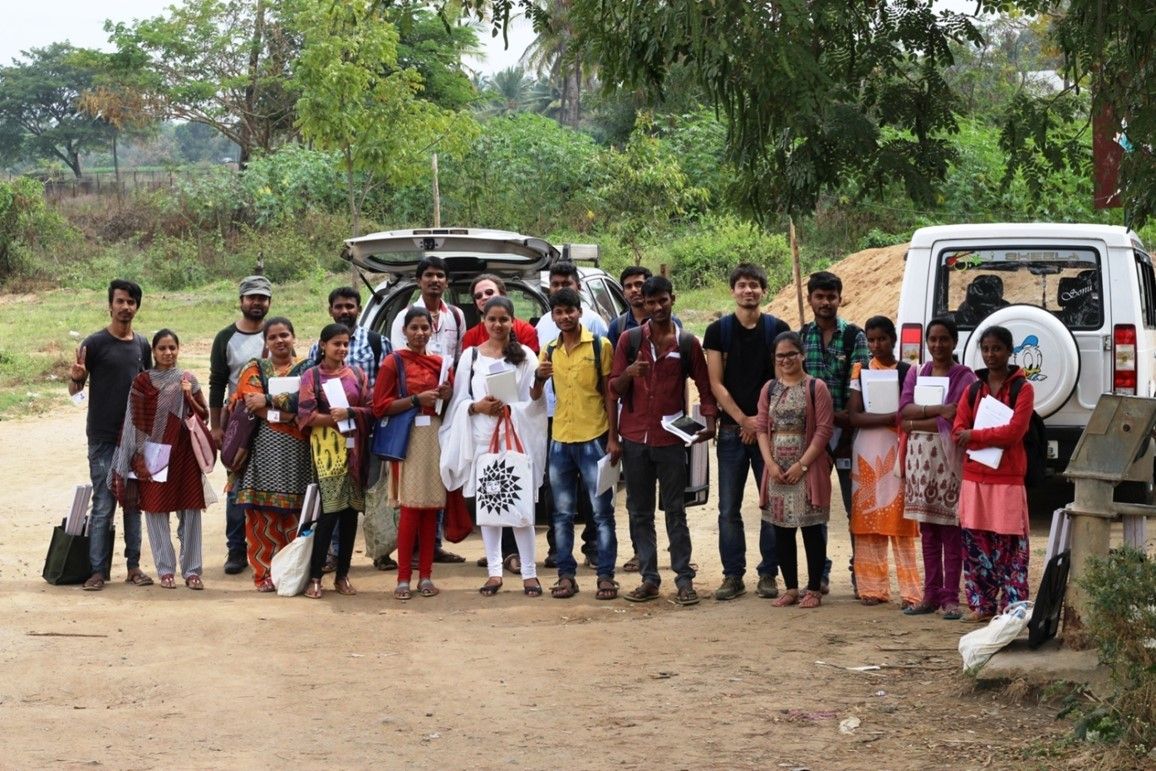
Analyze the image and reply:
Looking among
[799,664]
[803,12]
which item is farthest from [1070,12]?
[799,664]

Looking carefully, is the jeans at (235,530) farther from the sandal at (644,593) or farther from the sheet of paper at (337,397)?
the sandal at (644,593)

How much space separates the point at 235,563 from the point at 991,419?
4745 mm

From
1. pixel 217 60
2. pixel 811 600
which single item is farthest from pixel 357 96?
pixel 217 60

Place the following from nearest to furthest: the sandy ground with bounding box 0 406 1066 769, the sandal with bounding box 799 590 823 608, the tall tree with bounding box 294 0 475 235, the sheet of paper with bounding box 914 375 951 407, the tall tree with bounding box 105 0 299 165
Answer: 1. the sandy ground with bounding box 0 406 1066 769
2. the sheet of paper with bounding box 914 375 951 407
3. the sandal with bounding box 799 590 823 608
4. the tall tree with bounding box 294 0 475 235
5. the tall tree with bounding box 105 0 299 165

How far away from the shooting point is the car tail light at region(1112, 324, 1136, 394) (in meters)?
10.2

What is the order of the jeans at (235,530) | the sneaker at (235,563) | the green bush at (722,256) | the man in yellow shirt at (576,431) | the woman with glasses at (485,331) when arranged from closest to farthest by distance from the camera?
the man in yellow shirt at (576,431)
the woman with glasses at (485,331)
the sneaker at (235,563)
the jeans at (235,530)
the green bush at (722,256)

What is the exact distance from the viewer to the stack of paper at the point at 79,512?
28.9ft

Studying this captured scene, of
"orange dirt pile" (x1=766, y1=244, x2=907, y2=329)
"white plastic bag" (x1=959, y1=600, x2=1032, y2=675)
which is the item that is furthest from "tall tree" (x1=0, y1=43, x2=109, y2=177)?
"white plastic bag" (x1=959, y1=600, x2=1032, y2=675)

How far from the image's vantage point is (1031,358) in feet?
31.6

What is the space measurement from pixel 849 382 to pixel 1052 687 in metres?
2.57

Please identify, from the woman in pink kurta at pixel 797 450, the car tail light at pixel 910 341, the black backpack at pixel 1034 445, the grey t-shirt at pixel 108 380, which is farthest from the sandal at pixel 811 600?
the grey t-shirt at pixel 108 380

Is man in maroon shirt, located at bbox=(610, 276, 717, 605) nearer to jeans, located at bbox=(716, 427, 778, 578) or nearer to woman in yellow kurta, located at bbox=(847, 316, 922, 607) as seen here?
jeans, located at bbox=(716, 427, 778, 578)

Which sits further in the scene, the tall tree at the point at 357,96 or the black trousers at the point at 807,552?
the tall tree at the point at 357,96

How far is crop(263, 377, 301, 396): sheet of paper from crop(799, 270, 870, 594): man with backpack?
9.45ft
